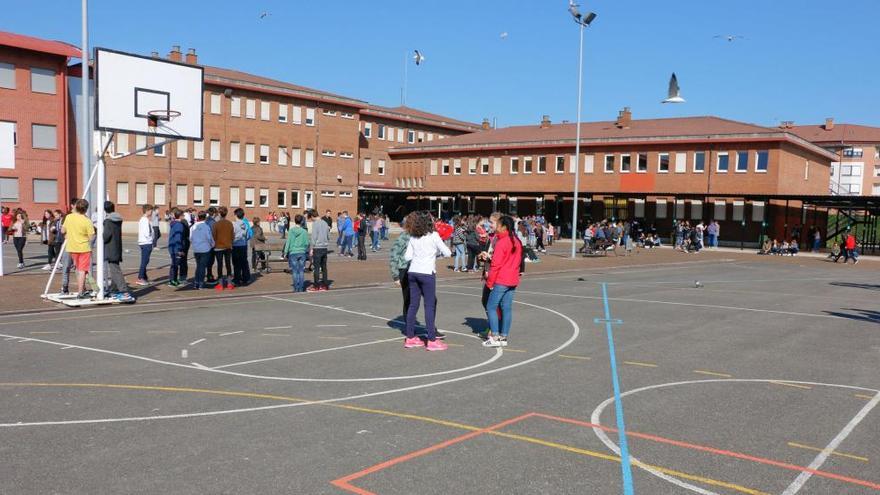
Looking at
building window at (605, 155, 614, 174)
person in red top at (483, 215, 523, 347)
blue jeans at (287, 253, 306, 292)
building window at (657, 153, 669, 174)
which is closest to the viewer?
person in red top at (483, 215, 523, 347)

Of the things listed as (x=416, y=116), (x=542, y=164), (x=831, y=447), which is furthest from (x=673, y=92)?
(x=416, y=116)

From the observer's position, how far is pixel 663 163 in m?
55.6

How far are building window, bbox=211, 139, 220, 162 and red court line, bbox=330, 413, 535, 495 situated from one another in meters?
53.4

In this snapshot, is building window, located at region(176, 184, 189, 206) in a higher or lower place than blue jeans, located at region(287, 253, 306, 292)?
higher

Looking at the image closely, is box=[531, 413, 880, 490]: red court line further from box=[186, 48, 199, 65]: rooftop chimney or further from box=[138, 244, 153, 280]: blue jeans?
box=[186, 48, 199, 65]: rooftop chimney

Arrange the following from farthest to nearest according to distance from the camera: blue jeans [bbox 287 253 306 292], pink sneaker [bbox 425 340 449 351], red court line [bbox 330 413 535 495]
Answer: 1. blue jeans [bbox 287 253 306 292]
2. pink sneaker [bbox 425 340 449 351]
3. red court line [bbox 330 413 535 495]

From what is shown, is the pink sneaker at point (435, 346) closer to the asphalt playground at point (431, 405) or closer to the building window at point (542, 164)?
the asphalt playground at point (431, 405)

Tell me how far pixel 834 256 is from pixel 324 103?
42190mm

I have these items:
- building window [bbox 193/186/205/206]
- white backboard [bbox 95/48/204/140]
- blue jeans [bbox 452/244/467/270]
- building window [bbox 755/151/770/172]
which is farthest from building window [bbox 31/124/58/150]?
building window [bbox 755/151/770/172]

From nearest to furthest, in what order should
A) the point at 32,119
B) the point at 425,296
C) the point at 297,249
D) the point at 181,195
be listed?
the point at 425,296 < the point at 297,249 < the point at 32,119 < the point at 181,195

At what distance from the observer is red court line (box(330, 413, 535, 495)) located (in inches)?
195

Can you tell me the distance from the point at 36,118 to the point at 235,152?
15608 mm

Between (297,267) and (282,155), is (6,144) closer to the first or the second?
(297,267)

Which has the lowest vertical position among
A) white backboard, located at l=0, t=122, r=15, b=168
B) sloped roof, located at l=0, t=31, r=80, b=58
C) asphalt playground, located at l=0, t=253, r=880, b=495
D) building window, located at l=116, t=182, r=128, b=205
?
asphalt playground, located at l=0, t=253, r=880, b=495
